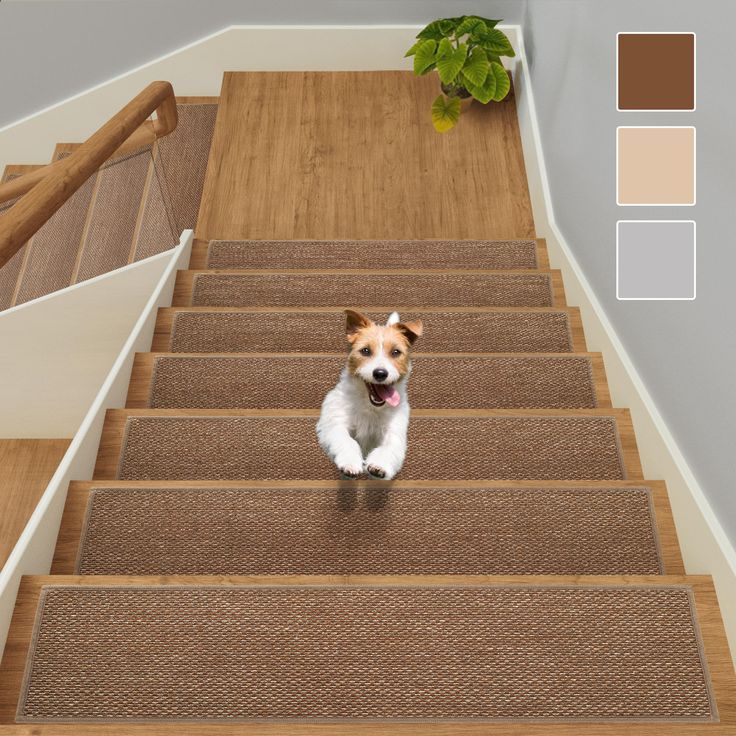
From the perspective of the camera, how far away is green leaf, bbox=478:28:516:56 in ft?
11.9

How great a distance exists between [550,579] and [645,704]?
0.31m

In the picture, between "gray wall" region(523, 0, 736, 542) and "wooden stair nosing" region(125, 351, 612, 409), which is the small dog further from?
"gray wall" region(523, 0, 736, 542)

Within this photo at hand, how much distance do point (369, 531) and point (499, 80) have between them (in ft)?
9.38

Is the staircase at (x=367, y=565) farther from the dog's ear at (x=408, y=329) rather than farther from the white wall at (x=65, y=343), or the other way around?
the white wall at (x=65, y=343)

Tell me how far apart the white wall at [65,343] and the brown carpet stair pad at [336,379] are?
825 mm

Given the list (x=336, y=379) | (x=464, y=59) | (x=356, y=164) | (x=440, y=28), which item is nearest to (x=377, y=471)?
(x=336, y=379)

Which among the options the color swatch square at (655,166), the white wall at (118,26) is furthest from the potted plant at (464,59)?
the color swatch square at (655,166)

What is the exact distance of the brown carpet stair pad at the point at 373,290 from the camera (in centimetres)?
283

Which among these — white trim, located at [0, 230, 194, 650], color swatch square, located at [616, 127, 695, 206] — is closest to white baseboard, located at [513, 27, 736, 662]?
color swatch square, located at [616, 127, 695, 206]

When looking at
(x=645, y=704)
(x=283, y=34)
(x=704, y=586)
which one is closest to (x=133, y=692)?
(x=645, y=704)

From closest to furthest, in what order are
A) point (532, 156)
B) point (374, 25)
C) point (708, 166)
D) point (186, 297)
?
point (708, 166)
point (186, 297)
point (532, 156)
point (374, 25)

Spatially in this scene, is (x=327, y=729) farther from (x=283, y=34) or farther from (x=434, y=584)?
(x=283, y=34)

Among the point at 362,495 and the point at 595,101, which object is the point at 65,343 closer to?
the point at 362,495

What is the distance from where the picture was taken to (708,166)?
5.69ft
